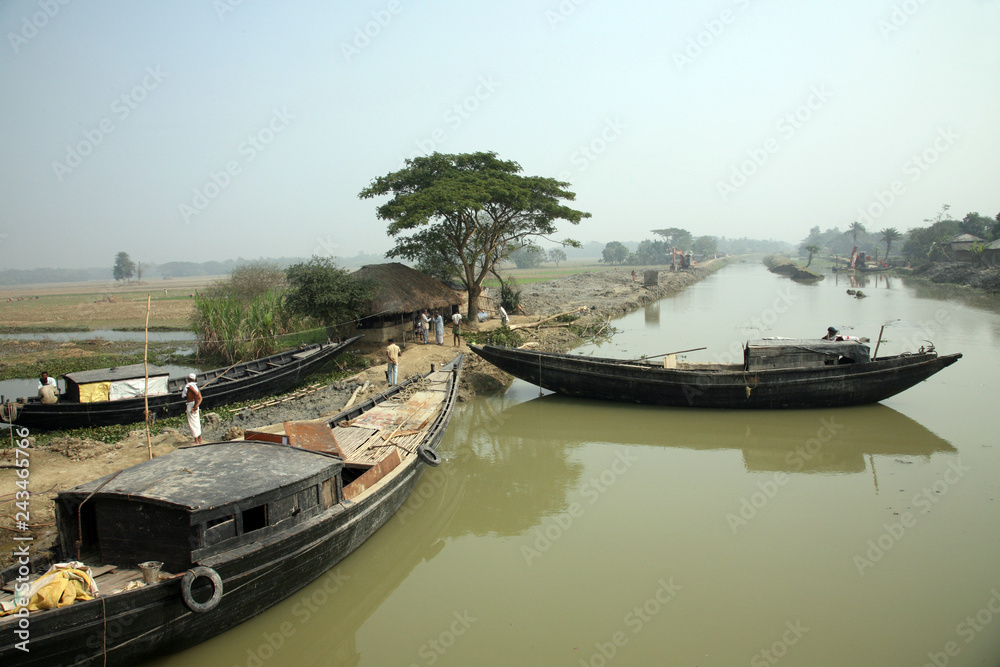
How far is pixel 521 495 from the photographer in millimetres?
8828

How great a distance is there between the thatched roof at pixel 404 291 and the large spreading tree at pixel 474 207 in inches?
50.6

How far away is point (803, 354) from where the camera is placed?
470 inches

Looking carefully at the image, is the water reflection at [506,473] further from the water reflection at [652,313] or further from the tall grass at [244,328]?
the water reflection at [652,313]

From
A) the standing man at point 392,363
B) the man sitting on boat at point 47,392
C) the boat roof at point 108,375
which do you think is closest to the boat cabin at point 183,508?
the boat roof at point 108,375

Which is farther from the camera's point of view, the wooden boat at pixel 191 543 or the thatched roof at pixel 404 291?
the thatched roof at pixel 404 291

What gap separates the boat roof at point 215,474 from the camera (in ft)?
16.6

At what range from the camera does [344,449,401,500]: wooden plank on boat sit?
6707 mm

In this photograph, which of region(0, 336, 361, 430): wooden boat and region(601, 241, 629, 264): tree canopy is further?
region(601, 241, 629, 264): tree canopy

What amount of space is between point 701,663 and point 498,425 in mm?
7469

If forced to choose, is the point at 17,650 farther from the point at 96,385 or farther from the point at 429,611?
the point at 96,385

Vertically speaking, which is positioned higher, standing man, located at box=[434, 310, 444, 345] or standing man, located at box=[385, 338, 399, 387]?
standing man, located at box=[434, 310, 444, 345]
